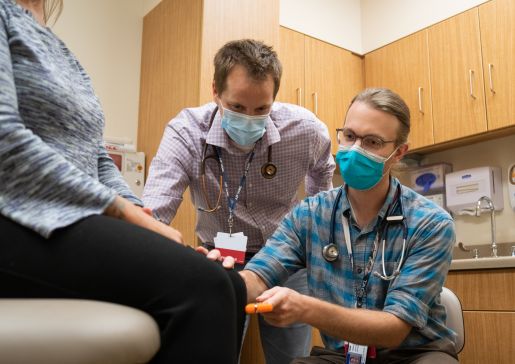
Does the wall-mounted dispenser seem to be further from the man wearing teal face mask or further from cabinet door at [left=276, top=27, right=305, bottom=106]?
the man wearing teal face mask

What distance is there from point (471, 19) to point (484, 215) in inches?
47.5

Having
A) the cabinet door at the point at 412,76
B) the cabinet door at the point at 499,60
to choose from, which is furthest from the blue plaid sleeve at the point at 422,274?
the cabinet door at the point at 412,76

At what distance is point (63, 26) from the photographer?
2850mm

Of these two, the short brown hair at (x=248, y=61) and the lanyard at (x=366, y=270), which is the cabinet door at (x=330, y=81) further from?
the lanyard at (x=366, y=270)

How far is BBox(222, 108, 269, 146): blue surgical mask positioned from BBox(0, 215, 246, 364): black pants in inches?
38.2

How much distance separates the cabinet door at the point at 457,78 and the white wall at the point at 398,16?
93 millimetres

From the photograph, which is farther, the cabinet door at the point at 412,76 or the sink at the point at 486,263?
the cabinet door at the point at 412,76

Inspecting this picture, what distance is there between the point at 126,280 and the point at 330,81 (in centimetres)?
304

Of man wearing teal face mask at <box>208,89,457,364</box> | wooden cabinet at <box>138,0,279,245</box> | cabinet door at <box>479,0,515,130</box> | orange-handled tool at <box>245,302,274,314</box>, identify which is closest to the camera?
orange-handled tool at <box>245,302,274,314</box>

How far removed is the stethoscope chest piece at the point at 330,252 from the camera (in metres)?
1.37

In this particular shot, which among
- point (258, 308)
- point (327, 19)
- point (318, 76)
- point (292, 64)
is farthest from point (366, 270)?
point (327, 19)

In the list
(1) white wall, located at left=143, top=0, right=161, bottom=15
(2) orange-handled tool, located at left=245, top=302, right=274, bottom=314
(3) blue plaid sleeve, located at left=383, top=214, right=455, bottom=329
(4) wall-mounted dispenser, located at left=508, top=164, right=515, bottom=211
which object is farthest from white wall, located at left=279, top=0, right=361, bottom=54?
(2) orange-handled tool, located at left=245, top=302, right=274, bottom=314

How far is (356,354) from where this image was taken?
48.6 inches

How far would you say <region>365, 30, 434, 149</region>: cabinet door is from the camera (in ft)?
10.9
